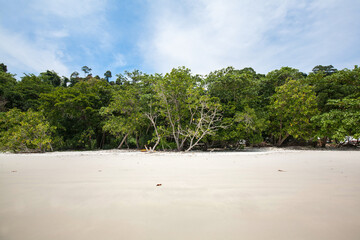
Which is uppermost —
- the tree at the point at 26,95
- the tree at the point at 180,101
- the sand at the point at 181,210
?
the tree at the point at 26,95

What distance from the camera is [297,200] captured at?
1718mm

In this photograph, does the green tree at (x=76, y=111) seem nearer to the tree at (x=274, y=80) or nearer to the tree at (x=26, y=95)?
the tree at (x=26, y=95)

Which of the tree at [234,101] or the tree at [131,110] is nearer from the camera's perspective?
the tree at [234,101]

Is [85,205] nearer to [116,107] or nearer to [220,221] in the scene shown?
[220,221]

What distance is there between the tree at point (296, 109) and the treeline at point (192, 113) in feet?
0.19

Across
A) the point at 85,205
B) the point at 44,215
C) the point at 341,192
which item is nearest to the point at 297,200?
the point at 341,192

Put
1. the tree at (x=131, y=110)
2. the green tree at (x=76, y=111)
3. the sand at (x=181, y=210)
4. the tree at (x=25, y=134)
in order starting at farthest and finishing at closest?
1. the green tree at (x=76, y=111)
2. the tree at (x=131, y=110)
3. the tree at (x=25, y=134)
4. the sand at (x=181, y=210)

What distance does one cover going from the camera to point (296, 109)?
38.6ft

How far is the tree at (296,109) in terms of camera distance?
38.1 feet

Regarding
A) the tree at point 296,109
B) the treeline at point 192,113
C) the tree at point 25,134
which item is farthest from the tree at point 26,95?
the tree at point 296,109

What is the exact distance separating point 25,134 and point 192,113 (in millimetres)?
9970

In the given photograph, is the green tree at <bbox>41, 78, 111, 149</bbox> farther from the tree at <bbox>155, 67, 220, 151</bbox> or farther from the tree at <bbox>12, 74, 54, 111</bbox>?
the tree at <bbox>155, 67, 220, 151</bbox>

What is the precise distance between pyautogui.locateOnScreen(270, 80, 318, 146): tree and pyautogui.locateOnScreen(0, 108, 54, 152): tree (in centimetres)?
1568

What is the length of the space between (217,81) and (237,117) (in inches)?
107
